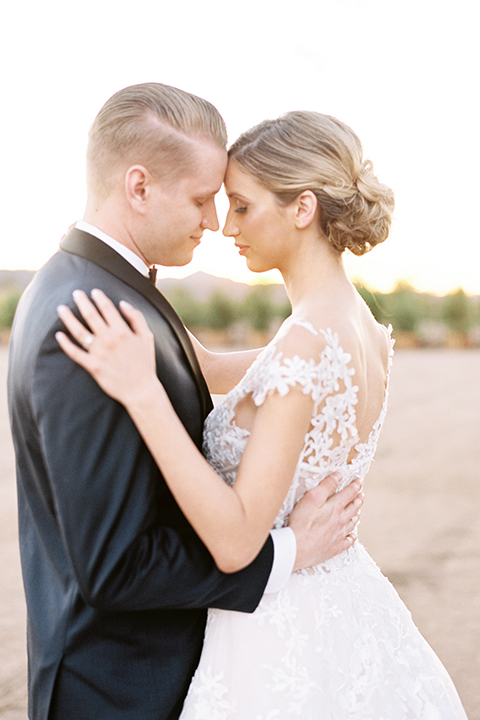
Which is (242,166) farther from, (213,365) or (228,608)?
(228,608)

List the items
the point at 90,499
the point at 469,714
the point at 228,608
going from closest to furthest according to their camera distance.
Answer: the point at 90,499
the point at 228,608
the point at 469,714

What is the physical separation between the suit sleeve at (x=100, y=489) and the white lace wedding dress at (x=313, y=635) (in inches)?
15.3

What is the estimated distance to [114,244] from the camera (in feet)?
6.05

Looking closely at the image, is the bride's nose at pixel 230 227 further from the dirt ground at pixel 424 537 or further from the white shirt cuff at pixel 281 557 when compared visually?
the dirt ground at pixel 424 537

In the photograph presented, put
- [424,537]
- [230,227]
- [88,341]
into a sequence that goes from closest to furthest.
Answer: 1. [88,341]
2. [230,227]
3. [424,537]

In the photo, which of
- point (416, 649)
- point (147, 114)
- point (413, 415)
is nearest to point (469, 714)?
point (416, 649)

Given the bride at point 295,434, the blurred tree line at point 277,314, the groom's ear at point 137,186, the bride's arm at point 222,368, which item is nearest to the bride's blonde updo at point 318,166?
the bride at point 295,434

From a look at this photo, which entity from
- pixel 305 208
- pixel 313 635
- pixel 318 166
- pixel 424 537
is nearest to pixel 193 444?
pixel 313 635

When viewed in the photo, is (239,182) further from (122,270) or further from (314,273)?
(122,270)

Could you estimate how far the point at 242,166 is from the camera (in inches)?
83.1

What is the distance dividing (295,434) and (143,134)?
0.96m

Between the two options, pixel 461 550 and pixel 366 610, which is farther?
pixel 461 550

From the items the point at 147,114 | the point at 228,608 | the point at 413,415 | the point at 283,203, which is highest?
the point at 147,114

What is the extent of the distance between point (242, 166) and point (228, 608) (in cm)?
134
